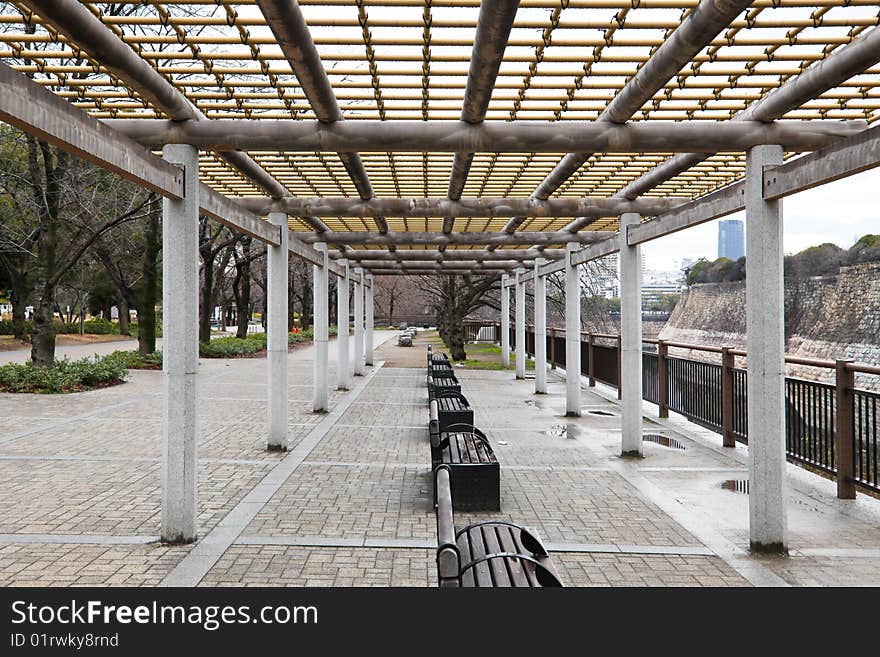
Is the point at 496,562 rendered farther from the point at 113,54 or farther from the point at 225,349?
the point at 225,349

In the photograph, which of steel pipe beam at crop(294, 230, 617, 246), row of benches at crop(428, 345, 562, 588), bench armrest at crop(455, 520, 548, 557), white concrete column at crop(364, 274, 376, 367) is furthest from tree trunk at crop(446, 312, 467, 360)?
bench armrest at crop(455, 520, 548, 557)

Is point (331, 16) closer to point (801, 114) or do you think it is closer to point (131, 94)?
point (131, 94)

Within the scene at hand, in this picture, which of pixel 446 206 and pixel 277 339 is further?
pixel 277 339

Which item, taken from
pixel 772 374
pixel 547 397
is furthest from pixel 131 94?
pixel 547 397

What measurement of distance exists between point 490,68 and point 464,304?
21147 mm

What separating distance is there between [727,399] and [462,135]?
603cm

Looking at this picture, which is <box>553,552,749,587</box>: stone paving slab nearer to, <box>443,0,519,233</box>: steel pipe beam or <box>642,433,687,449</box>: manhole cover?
<box>443,0,519,233</box>: steel pipe beam

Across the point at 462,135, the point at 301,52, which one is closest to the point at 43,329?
the point at 462,135

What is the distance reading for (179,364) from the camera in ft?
18.0

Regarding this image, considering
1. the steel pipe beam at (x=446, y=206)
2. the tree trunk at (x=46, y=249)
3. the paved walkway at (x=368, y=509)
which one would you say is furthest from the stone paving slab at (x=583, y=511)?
the tree trunk at (x=46, y=249)

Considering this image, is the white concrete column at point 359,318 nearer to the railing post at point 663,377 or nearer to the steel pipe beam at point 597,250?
the steel pipe beam at point 597,250

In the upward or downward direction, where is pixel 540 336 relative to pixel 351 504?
upward

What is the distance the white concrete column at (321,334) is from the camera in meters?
13.0
